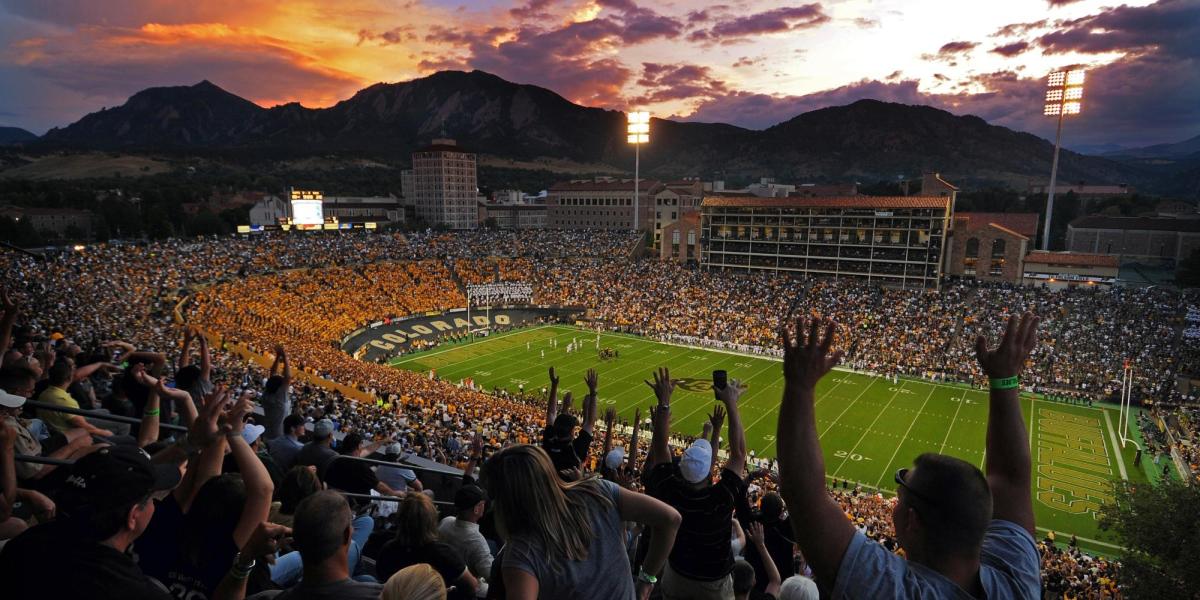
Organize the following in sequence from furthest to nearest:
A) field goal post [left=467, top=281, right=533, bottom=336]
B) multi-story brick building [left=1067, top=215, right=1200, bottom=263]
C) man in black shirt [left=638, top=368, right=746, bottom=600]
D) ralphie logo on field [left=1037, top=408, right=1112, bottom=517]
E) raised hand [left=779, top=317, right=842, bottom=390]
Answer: multi-story brick building [left=1067, top=215, right=1200, bottom=263] < field goal post [left=467, top=281, right=533, bottom=336] < ralphie logo on field [left=1037, top=408, right=1112, bottom=517] < man in black shirt [left=638, top=368, right=746, bottom=600] < raised hand [left=779, top=317, right=842, bottom=390]

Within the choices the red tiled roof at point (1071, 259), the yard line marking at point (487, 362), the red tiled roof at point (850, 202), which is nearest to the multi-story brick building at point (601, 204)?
the red tiled roof at point (850, 202)

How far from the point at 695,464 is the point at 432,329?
44157mm

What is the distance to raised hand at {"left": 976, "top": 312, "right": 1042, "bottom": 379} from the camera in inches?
103

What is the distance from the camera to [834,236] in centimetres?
5259

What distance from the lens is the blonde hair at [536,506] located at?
2.54 m

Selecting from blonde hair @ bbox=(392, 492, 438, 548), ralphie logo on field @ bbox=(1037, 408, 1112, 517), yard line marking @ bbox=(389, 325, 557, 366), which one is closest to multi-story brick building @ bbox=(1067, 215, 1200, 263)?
ralphie logo on field @ bbox=(1037, 408, 1112, 517)

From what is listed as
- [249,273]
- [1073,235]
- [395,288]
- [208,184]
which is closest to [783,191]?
[1073,235]

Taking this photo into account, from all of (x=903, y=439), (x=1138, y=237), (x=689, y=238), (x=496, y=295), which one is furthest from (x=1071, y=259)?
(x=496, y=295)

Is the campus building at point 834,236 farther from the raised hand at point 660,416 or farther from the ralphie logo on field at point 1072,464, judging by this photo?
the raised hand at point 660,416

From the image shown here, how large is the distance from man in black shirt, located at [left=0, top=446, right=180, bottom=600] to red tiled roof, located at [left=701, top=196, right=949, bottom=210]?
53634 millimetres

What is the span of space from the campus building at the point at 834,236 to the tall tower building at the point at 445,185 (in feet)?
252

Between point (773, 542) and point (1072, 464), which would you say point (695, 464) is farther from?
point (1072, 464)

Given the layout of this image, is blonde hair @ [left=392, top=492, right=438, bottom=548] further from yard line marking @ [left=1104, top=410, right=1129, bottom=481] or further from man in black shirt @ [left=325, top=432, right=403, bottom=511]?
yard line marking @ [left=1104, top=410, right=1129, bottom=481]

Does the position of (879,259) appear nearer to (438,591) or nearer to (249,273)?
(249,273)
